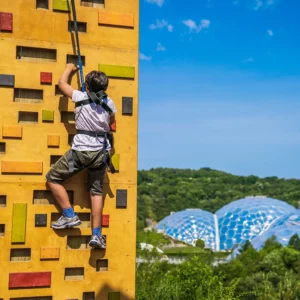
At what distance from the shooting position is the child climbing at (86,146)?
5125mm

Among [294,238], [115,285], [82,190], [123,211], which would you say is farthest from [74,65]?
[294,238]

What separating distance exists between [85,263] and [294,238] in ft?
138

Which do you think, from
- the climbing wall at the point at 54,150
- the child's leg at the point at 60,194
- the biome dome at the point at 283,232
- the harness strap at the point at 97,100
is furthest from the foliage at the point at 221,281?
the biome dome at the point at 283,232

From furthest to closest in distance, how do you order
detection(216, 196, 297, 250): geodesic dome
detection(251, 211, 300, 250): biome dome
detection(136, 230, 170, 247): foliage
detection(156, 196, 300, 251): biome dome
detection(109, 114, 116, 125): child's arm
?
detection(156, 196, 300, 251): biome dome < detection(216, 196, 297, 250): geodesic dome < detection(251, 211, 300, 250): biome dome < detection(136, 230, 170, 247): foliage < detection(109, 114, 116, 125): child's arm

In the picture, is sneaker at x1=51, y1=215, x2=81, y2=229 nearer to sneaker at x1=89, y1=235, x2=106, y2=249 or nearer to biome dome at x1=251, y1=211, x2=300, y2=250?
sneaker at x1=89, y1=235, x2=106, y2=249

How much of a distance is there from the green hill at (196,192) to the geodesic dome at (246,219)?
15.1 metres

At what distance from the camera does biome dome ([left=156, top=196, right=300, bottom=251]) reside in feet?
195

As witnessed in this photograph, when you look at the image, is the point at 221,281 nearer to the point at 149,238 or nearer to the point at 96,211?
the point at 96,211

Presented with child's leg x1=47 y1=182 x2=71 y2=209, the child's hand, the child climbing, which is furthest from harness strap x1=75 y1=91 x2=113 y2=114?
child's leg x1=47 y1=182 x2=71 y2=209

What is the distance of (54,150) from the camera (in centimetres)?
530

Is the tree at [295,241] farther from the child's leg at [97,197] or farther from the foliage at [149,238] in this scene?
the child's leg at [97,197]

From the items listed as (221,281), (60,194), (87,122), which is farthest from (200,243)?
(87,122)

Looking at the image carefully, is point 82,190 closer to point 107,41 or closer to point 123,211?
point 123,211

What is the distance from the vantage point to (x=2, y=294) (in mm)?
5055
